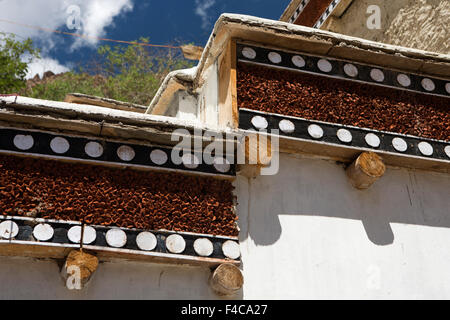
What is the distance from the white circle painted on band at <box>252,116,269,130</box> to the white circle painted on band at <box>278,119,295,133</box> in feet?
0.39

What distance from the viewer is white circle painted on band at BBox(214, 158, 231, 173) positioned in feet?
14.3

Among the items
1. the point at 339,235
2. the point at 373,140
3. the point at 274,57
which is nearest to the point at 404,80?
the point at 373,140

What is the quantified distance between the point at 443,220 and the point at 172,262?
2342 mm

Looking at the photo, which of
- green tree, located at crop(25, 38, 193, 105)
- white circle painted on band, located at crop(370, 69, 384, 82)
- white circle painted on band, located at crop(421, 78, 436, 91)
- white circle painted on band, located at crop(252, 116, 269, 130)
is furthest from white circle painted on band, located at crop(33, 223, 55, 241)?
green tree, located at crop(25, 38, 193, 105)

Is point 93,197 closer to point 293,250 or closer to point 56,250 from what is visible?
point 56,250

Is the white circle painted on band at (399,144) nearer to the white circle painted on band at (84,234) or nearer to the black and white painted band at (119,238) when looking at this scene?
the black and white painted band at (119,238)

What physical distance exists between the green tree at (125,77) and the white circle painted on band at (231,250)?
1253 cm

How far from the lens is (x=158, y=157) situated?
4234 mm

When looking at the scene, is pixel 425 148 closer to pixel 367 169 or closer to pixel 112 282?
pixel 367 169

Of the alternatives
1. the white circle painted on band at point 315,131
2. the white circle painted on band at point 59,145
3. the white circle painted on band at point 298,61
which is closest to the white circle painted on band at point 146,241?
the white circle painted on band at point 59,145

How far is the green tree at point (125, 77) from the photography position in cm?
1648

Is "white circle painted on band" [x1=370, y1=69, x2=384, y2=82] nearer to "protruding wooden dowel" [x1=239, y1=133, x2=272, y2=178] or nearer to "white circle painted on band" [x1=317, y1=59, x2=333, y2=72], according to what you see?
"white circle painted on band" [x1=317, y1=59, x2=333, y2=72]

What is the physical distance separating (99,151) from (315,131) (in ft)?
5.60

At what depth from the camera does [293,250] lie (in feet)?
14.2
